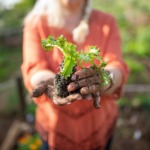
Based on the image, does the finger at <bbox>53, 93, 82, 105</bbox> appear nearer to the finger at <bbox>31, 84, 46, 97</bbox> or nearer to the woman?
the finger at <bbox>31, 84, 46, 97</bbox>

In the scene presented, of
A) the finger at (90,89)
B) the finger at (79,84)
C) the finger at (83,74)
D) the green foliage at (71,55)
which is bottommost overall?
the finger at (90,89)

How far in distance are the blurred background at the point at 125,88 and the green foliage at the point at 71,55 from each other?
82.8 inches

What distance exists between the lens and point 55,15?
2422 millimetres

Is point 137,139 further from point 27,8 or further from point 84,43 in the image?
point 27,8

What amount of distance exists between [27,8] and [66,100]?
633 centimetres

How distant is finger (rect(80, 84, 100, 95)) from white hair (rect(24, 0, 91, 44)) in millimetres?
625

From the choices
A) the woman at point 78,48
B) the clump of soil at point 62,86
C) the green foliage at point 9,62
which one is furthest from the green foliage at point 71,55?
the green foliage at point 9,62

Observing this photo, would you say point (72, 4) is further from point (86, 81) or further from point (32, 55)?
point (86, 81)

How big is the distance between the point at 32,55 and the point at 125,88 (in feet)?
8.72

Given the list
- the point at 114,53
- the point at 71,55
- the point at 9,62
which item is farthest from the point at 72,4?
the point at 9,62

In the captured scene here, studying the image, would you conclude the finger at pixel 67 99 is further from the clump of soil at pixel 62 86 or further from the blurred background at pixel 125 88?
the blurred background at pixel 125 88

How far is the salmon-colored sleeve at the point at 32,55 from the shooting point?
2270 mm

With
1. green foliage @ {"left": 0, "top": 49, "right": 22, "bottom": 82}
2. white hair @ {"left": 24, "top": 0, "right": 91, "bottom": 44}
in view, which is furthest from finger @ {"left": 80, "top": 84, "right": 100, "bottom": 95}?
green foliage @ {"left": 0, "top": 49, "right": 22, "bottom": 82}

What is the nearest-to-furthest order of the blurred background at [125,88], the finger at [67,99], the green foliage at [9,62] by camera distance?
the finger at [67,99] → the blurred background at [125,88] → the green foliage at [9,62]
